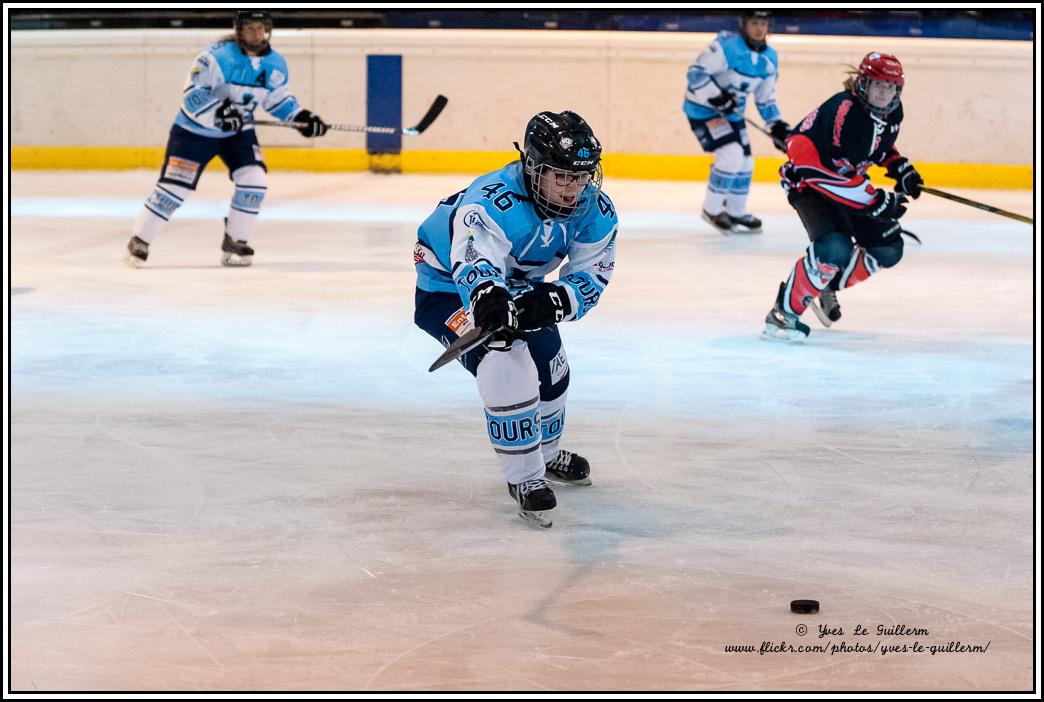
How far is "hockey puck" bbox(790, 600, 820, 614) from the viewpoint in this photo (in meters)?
2.44

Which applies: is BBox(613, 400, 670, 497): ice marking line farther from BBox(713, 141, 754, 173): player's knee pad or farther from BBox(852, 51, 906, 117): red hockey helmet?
BBox(713, 141, 754, 173): player's knee pad

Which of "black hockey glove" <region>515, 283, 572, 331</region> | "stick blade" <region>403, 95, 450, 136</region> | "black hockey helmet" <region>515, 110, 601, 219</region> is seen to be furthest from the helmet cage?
"stick blade" <region>403, 95, 450, 136</region>

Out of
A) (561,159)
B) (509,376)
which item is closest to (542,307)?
(509,376)

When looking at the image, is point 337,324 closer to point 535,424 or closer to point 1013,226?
point 535,424

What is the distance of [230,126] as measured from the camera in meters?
6.42

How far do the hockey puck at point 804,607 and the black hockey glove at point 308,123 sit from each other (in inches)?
182

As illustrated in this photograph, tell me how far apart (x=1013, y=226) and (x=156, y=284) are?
4805 millimetres

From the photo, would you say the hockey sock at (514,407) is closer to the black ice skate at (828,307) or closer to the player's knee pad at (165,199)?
the black ice skate at (828,307)

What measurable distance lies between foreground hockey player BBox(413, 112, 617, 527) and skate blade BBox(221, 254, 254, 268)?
377 cm

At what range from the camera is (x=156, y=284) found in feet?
20.2

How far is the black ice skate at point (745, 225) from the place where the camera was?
803cm

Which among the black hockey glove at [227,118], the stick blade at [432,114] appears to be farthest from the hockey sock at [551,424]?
the stick blade at [432,114]

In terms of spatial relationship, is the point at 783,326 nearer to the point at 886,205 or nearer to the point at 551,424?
the point at 886,205

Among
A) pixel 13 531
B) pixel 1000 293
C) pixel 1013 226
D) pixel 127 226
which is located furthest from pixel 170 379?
pixel 1013 226
